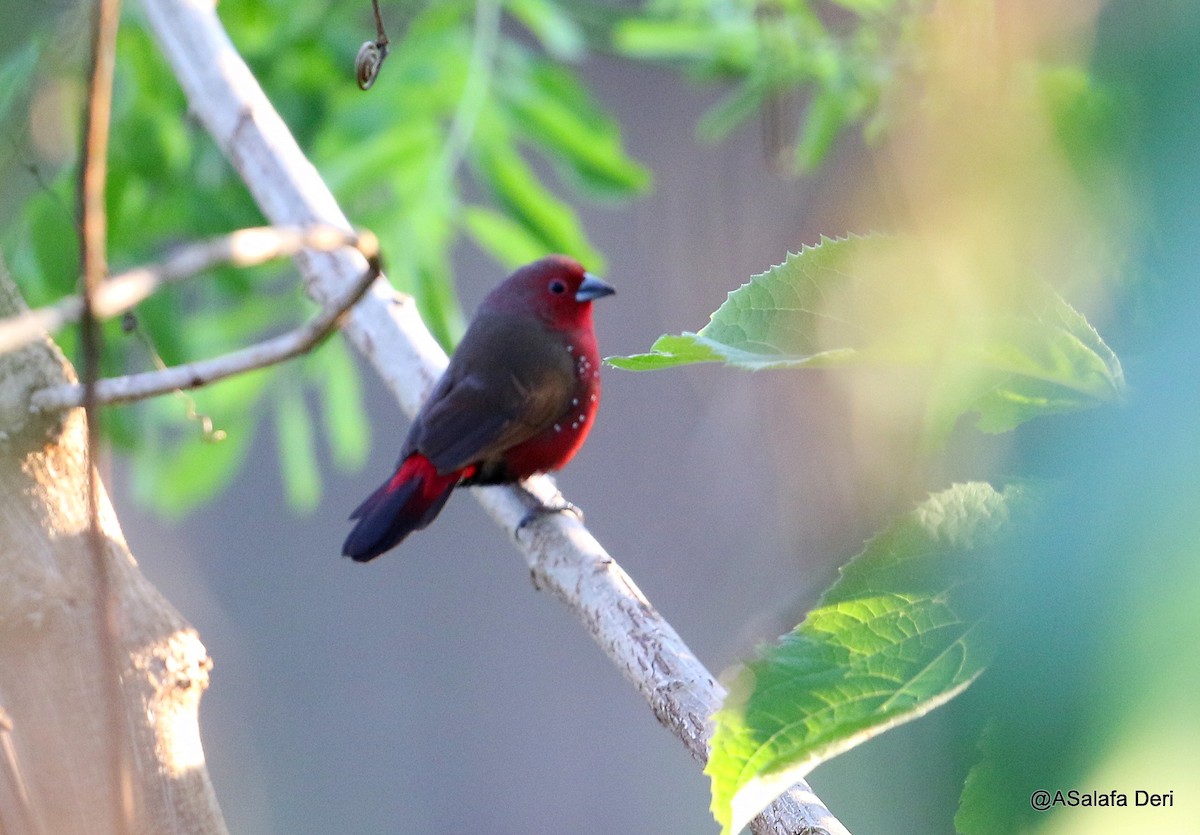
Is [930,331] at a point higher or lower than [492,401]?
higher

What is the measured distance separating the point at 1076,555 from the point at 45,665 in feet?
1.89

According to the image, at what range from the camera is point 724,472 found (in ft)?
11.3

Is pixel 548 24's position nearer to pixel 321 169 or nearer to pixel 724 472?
pixel 321 169

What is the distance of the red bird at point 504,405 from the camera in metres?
1.91

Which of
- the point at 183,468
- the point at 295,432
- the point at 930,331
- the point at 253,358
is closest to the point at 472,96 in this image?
the point at 295,432

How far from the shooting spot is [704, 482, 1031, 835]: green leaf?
0.33 metres

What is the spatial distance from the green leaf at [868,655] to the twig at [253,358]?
0.83ft

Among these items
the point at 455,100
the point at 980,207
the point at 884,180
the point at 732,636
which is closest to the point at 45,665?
the point at 980,207

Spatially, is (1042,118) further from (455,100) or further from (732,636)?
(732,636)

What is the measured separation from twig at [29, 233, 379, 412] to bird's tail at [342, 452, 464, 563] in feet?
4.26

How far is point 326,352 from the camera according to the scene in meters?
1.99

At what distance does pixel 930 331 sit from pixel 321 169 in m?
1.62

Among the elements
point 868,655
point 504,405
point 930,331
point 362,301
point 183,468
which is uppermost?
point 930,331

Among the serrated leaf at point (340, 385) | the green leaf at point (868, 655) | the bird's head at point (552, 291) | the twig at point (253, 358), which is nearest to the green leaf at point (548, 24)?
the bird's head at point (552, 291)
